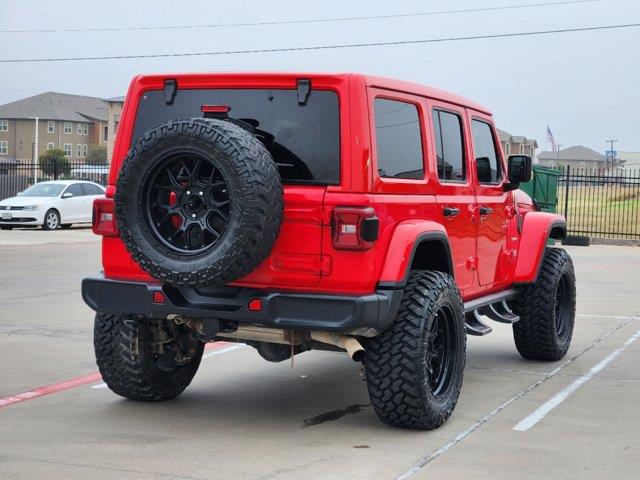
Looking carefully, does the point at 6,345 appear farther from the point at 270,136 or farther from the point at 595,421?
the point at 595,421

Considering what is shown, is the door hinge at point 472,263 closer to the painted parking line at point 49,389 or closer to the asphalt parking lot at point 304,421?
the asphalt parking lot at point 304,421

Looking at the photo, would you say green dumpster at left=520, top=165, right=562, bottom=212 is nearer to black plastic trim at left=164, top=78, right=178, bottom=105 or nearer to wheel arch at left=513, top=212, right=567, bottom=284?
wheel arch at left=513, top=212, right=567, bottom=284

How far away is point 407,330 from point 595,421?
1.50m

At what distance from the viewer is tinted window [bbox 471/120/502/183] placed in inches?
309

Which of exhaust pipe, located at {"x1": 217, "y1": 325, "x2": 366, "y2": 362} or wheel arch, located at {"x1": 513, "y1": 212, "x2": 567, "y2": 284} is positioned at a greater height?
wheel arch, located at {"x1": 513, "y1": 212, "x2": 567, "y2": 284}

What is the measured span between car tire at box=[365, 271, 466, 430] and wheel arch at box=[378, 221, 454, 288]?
17 cm

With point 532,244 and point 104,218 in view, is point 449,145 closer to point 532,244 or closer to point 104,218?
point 532,244

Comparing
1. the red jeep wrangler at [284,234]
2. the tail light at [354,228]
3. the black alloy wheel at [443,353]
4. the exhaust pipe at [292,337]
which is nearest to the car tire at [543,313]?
the red jeep wrangler at [284,234]

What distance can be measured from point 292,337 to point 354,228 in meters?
0.83

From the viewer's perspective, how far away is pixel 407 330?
19.9 ft

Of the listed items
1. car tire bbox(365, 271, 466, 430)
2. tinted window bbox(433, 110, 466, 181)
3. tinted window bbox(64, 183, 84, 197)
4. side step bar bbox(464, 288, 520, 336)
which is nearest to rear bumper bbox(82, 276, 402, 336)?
car tire bbox(365, 271, 466, 430)

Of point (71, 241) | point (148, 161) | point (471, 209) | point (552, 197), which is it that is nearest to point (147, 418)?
point (148, 161)

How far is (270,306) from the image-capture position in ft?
19.3

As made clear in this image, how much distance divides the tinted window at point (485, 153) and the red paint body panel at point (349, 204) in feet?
2.45
